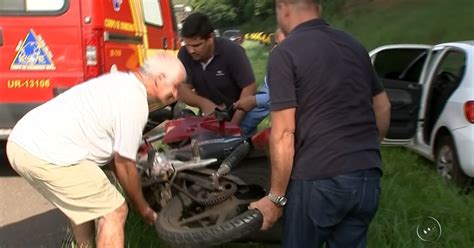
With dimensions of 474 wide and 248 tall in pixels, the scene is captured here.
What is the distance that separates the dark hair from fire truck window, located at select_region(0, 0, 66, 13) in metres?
2.25

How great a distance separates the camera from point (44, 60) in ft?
20.6

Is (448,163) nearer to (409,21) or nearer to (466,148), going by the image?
(466,148)

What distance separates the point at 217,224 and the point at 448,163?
11.7 feet

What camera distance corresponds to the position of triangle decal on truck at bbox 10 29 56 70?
623cm

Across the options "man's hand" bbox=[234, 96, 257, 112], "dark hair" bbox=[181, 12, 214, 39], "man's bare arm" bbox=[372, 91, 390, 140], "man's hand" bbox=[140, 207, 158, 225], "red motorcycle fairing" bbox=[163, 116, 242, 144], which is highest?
"dark hair" bbox=[181, 12, 214, 39]

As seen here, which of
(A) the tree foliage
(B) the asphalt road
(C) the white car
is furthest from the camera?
(A) the tree foliage

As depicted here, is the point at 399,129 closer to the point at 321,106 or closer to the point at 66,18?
the point at 66,18

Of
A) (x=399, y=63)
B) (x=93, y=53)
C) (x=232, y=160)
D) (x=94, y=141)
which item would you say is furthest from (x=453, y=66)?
(x=94, y=141)

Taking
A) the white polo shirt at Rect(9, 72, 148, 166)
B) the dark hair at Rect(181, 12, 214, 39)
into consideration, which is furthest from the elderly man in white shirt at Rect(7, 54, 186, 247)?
the dark hair at Rect(181, 12, 214, 39)

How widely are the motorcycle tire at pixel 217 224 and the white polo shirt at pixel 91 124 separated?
0.42 metres

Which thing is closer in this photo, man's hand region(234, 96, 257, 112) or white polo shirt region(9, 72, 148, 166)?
white polo shirt region(9, 72, 148, 166)

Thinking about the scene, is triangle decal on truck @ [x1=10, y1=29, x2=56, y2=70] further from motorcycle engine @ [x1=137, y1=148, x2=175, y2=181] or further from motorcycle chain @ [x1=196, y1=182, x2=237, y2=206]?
motorcycle chain @ [x1=196, y1=182, x2=237, y2=206]

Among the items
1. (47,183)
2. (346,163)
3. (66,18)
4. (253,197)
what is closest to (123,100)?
(47,183)

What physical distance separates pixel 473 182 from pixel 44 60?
4266 millimetres
